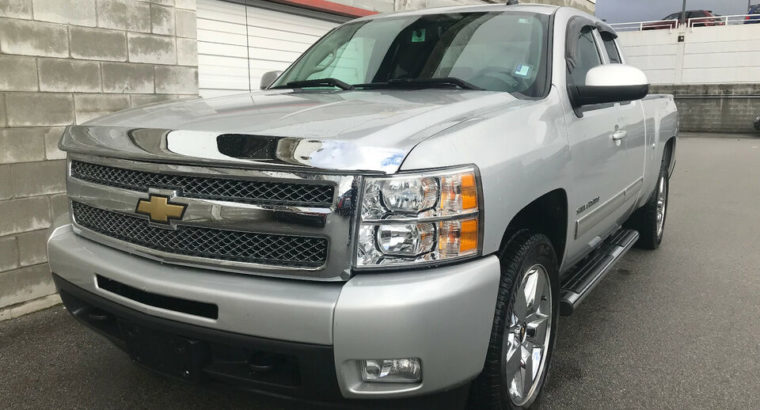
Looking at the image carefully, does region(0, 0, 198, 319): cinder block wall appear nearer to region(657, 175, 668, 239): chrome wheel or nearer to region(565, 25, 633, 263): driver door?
region(565, 25, 633, 263): driver door

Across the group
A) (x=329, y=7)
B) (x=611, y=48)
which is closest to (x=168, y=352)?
(x=611, y=48)

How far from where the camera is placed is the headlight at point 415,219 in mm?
1832

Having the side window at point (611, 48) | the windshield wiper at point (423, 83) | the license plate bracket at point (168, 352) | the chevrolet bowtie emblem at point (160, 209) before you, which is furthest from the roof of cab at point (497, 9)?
the license plate bracket at point (168, 352)

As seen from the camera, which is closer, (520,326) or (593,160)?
(520,326)

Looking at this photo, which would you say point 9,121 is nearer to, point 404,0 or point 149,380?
point 149,380

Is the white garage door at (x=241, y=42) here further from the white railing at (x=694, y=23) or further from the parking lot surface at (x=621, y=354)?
the white railing at (x=694, y=23)

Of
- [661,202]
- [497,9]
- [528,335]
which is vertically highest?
[497,9]

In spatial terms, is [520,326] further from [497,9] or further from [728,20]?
[728,20]

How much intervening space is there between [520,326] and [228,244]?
1203 millimetres

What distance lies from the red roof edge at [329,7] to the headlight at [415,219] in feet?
17.0

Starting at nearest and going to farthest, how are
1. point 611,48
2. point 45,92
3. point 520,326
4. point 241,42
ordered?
point 520,326 → point 45,92 → point 611,48 → point 241,42

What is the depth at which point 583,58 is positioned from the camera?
356 centimetres

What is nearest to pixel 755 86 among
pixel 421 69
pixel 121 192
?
pixel 421 69

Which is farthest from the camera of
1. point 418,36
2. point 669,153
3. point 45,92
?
point 669,153
